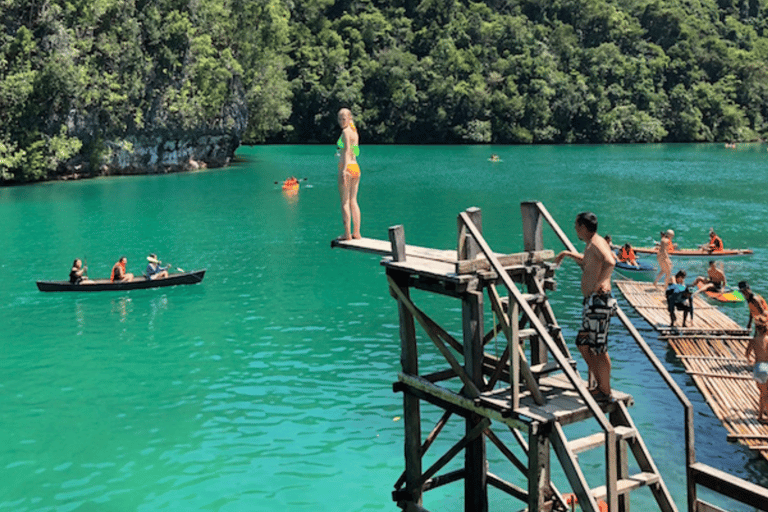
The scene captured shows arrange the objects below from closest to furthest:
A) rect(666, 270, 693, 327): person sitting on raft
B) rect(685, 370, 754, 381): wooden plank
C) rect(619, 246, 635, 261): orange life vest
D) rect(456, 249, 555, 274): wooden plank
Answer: rect(456, 249, 555, 274): wooden plank → rect(685, 370, 754, 381): wooden plank → rect(666, 270, 693, 327): person sitting on raft → rect(619, 246, 635, 261): orange life vest

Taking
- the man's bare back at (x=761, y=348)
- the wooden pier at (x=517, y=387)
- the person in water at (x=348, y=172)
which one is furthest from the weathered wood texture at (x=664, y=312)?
the person in water at (x=348, y=172)

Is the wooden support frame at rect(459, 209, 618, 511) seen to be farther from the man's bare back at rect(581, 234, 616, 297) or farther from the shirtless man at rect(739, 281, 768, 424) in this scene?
the shirtless man at rect(739, 281, 768, 424)

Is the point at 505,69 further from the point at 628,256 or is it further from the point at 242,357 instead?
the point at 242,357

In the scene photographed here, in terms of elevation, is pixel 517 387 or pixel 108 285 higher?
pixel 517 387

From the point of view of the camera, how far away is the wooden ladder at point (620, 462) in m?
10.1

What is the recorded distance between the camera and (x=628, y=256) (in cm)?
3719

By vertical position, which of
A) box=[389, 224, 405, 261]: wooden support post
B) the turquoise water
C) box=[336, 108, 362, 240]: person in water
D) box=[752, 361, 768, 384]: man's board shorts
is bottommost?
the turquoise water

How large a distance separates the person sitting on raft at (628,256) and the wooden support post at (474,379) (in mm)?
25407

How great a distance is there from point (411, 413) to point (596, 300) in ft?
14.4

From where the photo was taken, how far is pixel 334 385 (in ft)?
73.0

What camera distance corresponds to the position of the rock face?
8200 cm

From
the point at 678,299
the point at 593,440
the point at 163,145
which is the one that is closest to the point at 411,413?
the point at 593,440

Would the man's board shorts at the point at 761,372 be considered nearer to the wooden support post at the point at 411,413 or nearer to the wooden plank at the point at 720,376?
the wooden plank at the point at 720,376

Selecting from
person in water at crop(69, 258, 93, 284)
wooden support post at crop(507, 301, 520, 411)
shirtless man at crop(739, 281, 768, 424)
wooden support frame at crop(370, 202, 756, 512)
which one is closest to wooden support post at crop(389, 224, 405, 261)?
wooden support frame at crop(370, 202, 756, 512)
